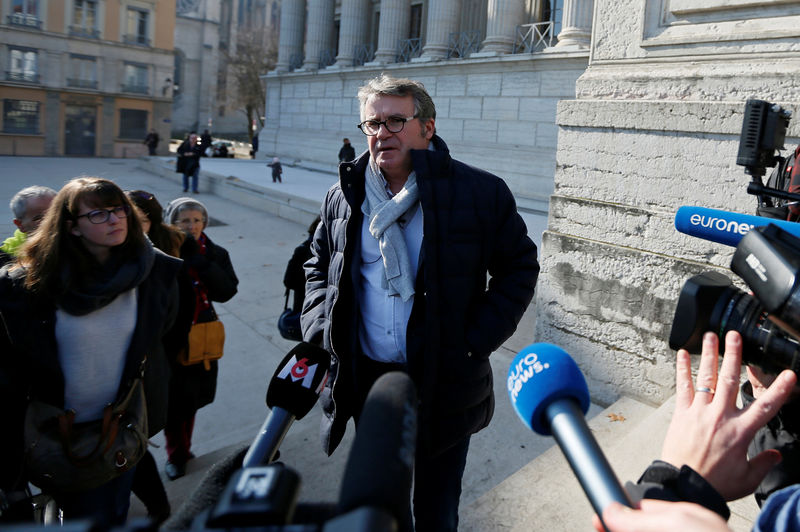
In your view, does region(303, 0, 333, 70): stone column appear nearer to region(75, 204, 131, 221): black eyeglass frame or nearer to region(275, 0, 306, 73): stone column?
region(275, 0, 306, 73): stone column

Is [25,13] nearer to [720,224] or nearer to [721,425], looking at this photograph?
[720,224]

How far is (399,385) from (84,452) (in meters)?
2.29

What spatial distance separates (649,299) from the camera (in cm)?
433

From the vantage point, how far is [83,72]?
115 feet

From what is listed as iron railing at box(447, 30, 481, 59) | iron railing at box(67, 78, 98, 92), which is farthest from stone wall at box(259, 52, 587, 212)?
iron railing at box(67, 78, 98, 92)

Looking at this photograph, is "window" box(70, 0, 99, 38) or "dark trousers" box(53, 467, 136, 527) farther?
"window" box(70, 0, 99, 38)

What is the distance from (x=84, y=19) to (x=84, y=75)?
3.29 meters

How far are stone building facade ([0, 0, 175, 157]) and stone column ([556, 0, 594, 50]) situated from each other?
28.5 m

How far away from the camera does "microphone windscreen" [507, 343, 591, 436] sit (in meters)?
1.04

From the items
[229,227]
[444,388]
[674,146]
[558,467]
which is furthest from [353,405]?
[229,227]

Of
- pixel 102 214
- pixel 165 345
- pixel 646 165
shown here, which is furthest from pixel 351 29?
pixel 102 214

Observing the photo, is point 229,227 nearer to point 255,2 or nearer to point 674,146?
point 674,146

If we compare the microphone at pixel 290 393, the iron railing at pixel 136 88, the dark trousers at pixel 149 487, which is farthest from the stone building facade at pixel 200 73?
the microphone at pixel 290 393

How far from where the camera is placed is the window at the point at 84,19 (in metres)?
34.5
